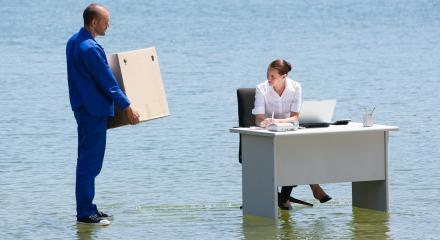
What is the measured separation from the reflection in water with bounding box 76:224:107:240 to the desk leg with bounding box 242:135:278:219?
104cm

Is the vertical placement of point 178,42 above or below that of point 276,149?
above

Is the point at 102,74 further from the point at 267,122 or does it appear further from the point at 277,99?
the point at 277,99

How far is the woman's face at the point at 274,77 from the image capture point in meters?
10.4

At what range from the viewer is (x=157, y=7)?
46812 mm

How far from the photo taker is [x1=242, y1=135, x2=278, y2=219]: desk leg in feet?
32.8

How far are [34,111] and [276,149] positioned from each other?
26.2ft

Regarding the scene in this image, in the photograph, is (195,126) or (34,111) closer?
(195,126)

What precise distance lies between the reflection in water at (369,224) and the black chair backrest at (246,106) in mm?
964

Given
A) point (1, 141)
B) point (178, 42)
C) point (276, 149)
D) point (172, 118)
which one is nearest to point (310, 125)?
point (276, 149)

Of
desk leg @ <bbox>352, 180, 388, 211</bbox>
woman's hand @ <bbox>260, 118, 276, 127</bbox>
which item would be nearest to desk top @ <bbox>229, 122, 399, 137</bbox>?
woman's hand @ <bbox>260, 118, 276, 127</bbox>

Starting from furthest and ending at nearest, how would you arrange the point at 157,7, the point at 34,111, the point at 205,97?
1. the point at 157,7
2. the point at 205,97
3. the point at 34,111

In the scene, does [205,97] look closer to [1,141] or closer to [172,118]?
[172,118]

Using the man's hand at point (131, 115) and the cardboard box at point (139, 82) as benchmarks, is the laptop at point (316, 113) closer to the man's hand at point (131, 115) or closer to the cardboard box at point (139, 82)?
the cardboard box at point (139, 82)

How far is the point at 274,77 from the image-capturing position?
10398mm
